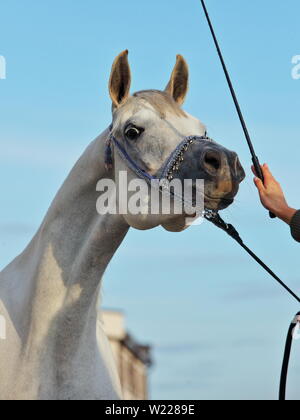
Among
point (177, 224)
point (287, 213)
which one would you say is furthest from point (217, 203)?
point (287, 213)

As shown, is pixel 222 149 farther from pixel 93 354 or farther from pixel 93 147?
pixel 93 354

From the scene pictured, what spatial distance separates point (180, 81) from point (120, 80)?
58cm

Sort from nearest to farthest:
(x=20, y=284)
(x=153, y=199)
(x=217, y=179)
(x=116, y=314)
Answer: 1. (x=217, y=179)
2. (x=153, y=199)
3. (x=20, y=284)
4. (x=116, y=314)

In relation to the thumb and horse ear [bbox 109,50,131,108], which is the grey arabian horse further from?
the thumb

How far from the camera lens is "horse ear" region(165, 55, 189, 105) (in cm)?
725

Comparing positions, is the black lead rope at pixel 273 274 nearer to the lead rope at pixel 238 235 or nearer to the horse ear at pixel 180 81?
the lead rope at pixel 238 235

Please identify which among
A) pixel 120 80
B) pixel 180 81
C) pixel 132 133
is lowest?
pixel 132 133

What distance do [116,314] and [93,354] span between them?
51241 millimetres

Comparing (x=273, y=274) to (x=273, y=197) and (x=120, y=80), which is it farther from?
(x=120, y=80)

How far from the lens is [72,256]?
6680 millimetres

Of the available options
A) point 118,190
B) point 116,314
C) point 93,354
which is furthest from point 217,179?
point 116,314

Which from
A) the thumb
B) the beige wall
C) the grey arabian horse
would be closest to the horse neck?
the grey arabian horse

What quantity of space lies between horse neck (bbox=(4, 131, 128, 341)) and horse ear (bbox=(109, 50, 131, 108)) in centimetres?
31

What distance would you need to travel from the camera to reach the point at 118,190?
6660mm
